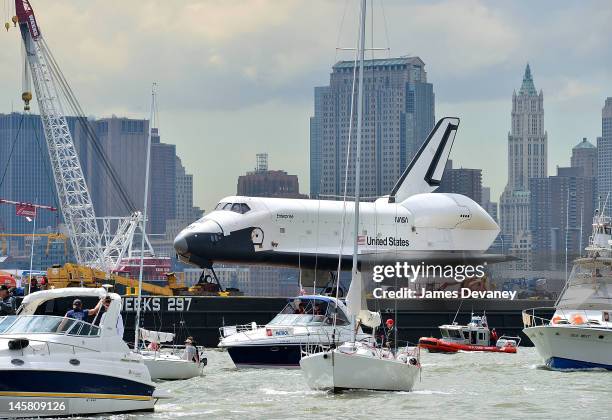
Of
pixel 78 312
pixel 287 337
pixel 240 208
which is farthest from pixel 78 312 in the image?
pixel 240 208

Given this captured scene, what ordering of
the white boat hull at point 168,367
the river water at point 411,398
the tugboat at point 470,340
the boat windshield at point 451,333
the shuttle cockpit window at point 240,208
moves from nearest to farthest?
the river water at point 411,398, the white boat hull at point 168,367, the tugboat at point 470,340, the boat windshield at point 451,333, the shuttle cockpit window at point 240,208

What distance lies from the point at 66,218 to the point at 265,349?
73.4 m

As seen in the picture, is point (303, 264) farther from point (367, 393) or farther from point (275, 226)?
point (367, 393)

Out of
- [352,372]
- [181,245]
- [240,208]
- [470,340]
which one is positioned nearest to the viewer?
[352,372]

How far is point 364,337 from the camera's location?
151 ft

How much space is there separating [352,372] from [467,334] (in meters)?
26.9

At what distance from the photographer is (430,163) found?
274 feet

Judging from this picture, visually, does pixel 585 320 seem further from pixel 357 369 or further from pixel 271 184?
pixel 271 184

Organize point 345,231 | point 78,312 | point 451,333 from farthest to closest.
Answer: point 345,231 < point 451,333 < point 78,312

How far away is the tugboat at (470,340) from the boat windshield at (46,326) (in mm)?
31818

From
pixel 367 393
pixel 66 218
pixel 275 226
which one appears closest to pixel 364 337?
pixel 367 393

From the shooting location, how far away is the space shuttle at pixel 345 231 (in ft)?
226

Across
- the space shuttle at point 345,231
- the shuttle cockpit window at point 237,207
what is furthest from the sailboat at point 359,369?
the shuttle cockpit window at point 237,207

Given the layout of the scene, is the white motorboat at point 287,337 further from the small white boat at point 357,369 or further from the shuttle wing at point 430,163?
the shuttle wing at point 430,163
